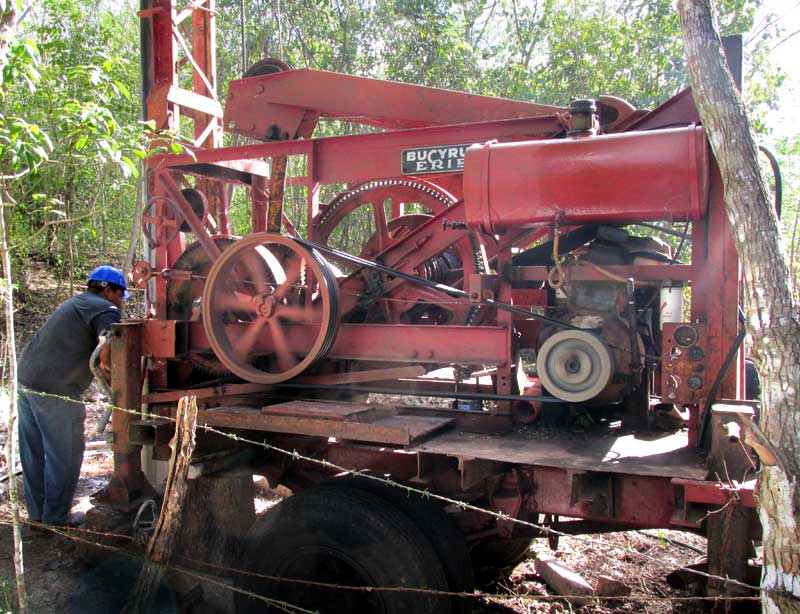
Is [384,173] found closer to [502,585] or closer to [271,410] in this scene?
[271,410]

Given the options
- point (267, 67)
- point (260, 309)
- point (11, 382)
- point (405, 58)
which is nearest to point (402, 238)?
point (260, 309)

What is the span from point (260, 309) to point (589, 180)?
212cm

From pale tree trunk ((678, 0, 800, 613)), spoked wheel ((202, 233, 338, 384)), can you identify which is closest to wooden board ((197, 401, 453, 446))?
spoked wheel ((202, 233, 338, 384))

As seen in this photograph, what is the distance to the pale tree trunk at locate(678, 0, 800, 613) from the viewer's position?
231 cm

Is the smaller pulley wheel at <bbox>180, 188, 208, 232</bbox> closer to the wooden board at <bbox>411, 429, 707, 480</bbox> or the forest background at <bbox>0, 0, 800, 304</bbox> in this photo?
the wooden board at <bbox>411, 429, 707, 480</bbox>

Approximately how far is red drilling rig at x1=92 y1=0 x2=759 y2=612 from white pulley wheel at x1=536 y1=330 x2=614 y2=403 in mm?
11

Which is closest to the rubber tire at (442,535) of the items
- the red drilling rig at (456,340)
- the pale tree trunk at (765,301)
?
the red drilling rig at (456,340)

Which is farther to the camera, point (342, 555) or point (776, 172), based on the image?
point (342, 555)

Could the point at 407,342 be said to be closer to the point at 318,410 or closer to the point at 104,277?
the point at 318,410

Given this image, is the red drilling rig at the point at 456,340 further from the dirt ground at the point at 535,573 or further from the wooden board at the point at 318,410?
the dirt ground at the point at 535,573

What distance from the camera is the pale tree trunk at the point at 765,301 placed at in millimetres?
2314

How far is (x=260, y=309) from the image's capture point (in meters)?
4.29

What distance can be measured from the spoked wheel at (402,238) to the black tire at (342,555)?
133 centimetres

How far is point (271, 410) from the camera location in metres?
3.88
